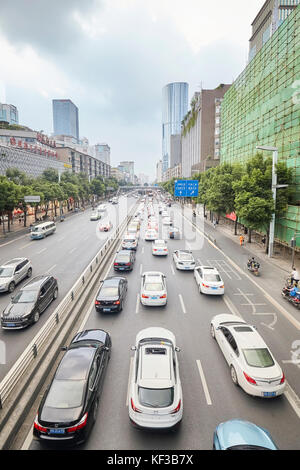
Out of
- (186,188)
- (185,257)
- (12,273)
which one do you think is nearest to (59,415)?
(12,273)

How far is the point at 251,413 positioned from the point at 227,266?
16.8m

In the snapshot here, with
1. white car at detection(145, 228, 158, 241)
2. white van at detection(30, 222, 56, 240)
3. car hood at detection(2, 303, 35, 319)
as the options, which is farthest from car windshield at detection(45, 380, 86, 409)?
white van at detection(30, 222, 56, 240)

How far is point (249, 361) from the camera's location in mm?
9125

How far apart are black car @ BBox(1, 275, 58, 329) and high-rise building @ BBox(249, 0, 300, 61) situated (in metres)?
81.8

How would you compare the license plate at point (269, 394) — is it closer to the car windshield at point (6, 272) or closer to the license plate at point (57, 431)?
the license plate at point (57, 431)

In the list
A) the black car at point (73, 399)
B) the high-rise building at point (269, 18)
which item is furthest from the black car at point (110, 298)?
the high-rise building at point (269, 18)

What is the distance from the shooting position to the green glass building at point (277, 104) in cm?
2608

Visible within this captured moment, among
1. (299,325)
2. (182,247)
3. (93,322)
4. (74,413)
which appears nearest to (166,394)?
(74,413)

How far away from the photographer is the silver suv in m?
17.7

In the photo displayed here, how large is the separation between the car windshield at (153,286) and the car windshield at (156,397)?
822 centimetres

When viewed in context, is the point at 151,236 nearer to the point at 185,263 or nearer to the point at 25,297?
the point at 185,263

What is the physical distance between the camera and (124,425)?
7.73m

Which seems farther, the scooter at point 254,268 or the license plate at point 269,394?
the scooter at point 254,268

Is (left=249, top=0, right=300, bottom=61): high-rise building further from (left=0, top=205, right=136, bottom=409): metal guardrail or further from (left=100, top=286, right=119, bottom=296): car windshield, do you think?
(left=0, top=205, right=136, bottom=409): metal guardrail
